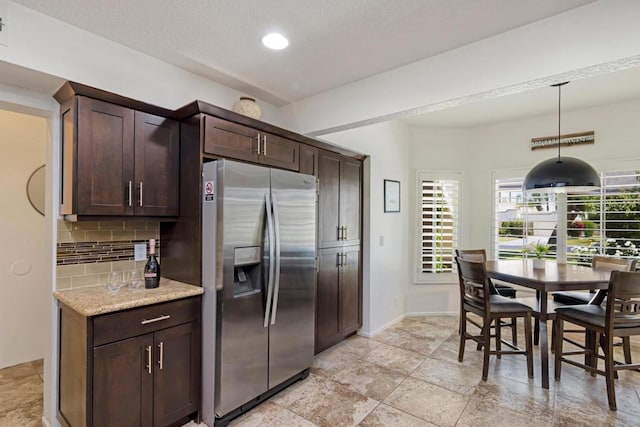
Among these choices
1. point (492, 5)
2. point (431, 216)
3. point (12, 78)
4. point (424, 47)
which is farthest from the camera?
point (431, 216)

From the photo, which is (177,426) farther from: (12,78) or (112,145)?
(12,78)

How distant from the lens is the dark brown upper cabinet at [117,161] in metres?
2.04

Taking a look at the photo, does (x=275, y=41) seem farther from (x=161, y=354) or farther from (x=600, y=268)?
(x=600, y=268)

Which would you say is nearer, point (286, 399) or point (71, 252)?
point (71, 252)

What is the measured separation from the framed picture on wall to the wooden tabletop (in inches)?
54.0

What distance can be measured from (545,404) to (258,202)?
2.69m

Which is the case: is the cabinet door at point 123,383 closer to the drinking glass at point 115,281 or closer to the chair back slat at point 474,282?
the drinking glass at point 115,281

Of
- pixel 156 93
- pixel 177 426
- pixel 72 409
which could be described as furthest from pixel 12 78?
pixel 177 426

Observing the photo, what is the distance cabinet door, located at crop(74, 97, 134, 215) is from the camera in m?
2.04

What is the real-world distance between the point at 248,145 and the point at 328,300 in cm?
185

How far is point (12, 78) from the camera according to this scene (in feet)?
6.46

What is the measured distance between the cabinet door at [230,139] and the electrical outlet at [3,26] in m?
1.08

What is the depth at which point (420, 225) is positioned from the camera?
489cm

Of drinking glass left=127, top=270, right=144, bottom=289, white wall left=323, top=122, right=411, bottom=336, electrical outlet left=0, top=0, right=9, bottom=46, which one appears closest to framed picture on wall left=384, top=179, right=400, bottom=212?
white wall left=323, top=122, right=411, bottom=336
